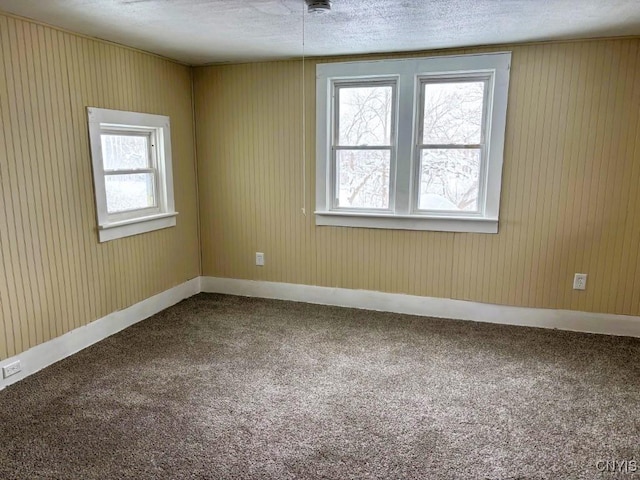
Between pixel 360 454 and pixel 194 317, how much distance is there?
89.4 inches

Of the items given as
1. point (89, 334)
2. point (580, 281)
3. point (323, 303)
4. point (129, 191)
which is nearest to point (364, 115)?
point (323, 303)

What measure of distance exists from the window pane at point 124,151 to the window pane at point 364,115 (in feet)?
5.72

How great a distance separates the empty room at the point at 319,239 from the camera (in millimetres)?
2355

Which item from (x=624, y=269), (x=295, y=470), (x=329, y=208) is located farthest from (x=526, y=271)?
(x=295, y=470)

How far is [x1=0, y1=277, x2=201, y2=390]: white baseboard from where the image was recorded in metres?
2.91

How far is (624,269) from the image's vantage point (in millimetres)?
3492

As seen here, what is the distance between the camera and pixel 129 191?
3797 mm

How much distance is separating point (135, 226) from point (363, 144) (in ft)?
6.87

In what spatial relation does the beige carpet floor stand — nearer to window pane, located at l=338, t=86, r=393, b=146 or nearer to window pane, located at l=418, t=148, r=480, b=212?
window pane, located at l=418, t=148, r=480, b=212

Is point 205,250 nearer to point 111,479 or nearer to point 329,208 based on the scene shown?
point 329,208

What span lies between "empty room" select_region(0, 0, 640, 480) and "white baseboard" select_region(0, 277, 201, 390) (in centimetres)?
2

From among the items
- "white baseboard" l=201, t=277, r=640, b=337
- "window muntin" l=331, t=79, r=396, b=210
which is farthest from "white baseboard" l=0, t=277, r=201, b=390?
"window muntin" l=331, t=79, r=396, b=210

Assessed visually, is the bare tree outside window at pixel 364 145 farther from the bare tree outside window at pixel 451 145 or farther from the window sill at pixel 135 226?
the window sill at pixel 135 226

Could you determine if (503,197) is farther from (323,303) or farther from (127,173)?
(127,173)
